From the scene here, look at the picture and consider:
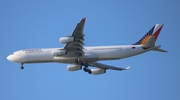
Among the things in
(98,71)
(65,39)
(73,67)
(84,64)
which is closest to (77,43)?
(65,39)

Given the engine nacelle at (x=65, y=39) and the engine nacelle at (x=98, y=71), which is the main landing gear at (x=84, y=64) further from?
the engine nacelle at (x=65, y=39)

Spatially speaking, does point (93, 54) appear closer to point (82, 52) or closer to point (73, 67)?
point (82, 52)

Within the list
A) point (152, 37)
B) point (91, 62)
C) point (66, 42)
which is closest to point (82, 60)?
point (91, 62)

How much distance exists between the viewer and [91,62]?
61688 mm

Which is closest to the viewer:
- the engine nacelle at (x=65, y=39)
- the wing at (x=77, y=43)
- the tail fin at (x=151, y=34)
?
the wing at (x=77, y=43)

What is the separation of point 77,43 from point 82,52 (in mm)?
2889

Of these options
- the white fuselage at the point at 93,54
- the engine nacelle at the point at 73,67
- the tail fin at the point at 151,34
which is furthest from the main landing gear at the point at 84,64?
the tail fin at the point at 151,34

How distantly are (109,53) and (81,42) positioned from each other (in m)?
5.22

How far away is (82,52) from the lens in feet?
194

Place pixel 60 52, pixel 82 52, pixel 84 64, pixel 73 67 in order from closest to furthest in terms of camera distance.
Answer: pixel 60 52 < pixel 82 52 < pixel 84 64 < pixel 73 67

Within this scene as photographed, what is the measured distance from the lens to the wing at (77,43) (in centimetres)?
5347

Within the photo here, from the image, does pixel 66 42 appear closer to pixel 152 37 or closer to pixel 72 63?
pixel 72 63

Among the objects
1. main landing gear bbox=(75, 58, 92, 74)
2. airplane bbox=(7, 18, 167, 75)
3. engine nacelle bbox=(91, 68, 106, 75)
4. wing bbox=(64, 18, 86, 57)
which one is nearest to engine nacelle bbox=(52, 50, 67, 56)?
airplane bbox=(7, 18, 167, 75)

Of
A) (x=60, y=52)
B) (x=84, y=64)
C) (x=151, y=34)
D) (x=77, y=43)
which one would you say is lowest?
(x=84, y=64)
